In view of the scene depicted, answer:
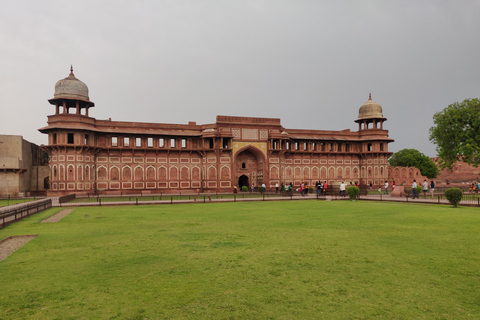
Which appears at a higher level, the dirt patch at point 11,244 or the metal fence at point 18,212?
the metal fence at point 18,212

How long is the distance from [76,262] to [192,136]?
30199 mm

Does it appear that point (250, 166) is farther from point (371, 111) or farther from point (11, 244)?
point (11, 244)

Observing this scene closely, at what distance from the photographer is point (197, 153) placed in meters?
36.6

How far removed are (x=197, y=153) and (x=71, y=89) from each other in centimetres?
1415

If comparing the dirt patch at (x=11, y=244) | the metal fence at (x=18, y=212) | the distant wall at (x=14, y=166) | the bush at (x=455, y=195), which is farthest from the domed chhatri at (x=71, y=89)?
the bush at (x=455, y=195)

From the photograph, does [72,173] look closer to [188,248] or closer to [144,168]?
[144,168]

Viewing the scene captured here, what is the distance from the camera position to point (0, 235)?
939 cm

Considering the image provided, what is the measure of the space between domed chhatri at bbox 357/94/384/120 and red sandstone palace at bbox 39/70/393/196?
12 cm

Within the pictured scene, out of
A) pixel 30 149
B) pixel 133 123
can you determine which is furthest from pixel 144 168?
pixel 30 149

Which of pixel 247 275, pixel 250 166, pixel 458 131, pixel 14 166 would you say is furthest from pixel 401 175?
pixel 14 166

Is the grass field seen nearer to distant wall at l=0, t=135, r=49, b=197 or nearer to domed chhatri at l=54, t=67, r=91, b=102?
distant wall at l=0, t=135, r=49, b=197

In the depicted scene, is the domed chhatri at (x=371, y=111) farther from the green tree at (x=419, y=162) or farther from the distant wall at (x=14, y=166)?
the distant wall at (x=14, y=166)

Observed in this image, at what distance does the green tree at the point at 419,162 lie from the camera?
59.0 metres

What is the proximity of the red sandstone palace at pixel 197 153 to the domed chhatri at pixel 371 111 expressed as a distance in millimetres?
119
